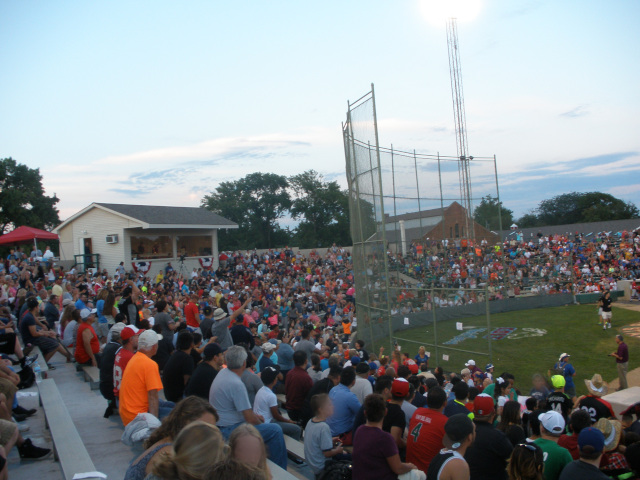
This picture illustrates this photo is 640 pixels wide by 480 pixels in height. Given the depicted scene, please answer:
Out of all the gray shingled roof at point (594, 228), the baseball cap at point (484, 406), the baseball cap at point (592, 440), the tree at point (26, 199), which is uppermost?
the tree at point (26, 199)

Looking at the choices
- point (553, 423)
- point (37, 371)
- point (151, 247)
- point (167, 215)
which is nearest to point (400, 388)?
point (553, 423)

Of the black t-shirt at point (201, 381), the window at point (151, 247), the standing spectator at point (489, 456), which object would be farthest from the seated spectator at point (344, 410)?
the window at point (151, 247)

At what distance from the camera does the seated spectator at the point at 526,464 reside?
12.5ft

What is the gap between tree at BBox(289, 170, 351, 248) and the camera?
2499 inches

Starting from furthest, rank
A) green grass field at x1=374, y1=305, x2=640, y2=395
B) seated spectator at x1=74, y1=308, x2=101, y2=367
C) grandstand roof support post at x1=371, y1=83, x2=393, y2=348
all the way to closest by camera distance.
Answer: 1. green grass field at x1=374, y1=305, x2=640, y2=395
2. grandstand roof support post at x1=371, y1=83, x2=393, y2=348
3. seated spectator at x1=74, y1=308, x2=101, y2=367

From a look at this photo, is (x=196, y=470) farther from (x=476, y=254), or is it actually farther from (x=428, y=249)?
(x=476, y=254)

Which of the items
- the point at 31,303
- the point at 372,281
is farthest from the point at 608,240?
the point at 31,303

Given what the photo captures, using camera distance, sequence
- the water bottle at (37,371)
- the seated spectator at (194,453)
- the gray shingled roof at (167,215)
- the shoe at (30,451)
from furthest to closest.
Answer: the gray shingled roof at (167,215) < the water bottle at (37,371) < the shoe at (30,451) < the seated spectator at (194,453)

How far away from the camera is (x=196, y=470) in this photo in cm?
241

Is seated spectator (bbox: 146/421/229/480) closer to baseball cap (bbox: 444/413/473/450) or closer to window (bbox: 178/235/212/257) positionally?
baseball cap (bbox: 444/413/473/450)

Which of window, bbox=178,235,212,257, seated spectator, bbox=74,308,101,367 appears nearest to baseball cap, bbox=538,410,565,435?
seated spectator, bbox=74,308,101,367

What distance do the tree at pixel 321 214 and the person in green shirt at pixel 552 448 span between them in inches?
2284

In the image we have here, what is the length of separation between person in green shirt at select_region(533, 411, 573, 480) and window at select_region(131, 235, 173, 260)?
26335 mm

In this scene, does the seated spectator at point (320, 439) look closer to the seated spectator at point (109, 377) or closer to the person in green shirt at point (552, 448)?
the person in green shirt at point (552, 448)
